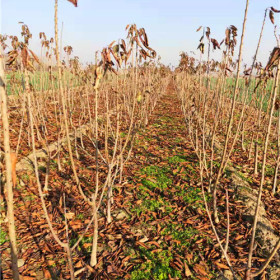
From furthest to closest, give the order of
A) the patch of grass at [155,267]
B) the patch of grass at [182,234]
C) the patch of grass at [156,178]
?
the patch of grass at [156,178] < the patch of grass at [182,234] < the patch of grass at [155,267]

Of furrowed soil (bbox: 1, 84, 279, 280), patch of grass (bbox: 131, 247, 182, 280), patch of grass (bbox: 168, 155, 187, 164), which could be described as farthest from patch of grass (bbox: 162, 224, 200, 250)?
patch of grass (bbox: 168, 155, 187, 164)

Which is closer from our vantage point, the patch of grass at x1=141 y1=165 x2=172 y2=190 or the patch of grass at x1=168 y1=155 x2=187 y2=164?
the patch of grass at x1=141 y1=165 x2=172 y2=190

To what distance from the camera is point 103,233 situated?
2342 mm

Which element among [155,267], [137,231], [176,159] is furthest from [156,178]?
[155,267]

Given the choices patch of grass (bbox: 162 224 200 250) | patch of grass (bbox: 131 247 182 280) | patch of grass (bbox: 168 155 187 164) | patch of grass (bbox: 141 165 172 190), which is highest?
patch of grass (bbox: 168 155 187 164)

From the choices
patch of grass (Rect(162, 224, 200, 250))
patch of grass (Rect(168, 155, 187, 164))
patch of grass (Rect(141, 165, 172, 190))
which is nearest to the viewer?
patch of grass (Rect(162, 224, 200, 250))

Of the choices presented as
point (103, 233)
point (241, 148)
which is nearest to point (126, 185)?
point (103, 233)

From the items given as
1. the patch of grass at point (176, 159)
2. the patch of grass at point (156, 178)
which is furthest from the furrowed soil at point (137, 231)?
the patch of grass at point (176, 159)

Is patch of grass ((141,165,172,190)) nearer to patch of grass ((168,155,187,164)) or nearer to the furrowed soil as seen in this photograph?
the furrowed soil

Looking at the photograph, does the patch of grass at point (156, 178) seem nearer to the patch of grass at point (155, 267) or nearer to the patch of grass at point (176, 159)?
the patch of grass at point (176, 159)

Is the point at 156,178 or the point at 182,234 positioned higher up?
the point at 156,178

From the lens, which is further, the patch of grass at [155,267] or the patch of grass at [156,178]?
the patch of grass at [156,178]

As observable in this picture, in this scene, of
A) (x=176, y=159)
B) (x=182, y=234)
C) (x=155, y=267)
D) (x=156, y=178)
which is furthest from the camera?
(x=176, y=159)

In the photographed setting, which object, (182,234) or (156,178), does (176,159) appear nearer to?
(156,178)
